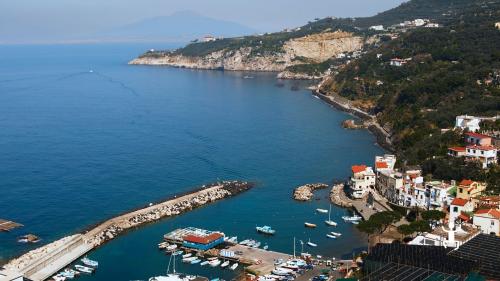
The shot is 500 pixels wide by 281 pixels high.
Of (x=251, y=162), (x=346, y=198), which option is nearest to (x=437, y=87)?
(x=251, y=162)

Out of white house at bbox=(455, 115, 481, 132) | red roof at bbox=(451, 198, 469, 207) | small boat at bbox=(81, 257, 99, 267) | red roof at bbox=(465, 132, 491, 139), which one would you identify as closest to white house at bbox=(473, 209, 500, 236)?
red roof at bbox=(451, 198, 469, 207)

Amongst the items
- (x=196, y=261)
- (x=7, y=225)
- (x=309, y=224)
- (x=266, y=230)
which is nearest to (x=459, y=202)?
(x=309, y=224)

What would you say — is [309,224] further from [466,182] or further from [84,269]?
[84,269]

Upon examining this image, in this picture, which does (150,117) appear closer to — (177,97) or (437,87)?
(177,97)

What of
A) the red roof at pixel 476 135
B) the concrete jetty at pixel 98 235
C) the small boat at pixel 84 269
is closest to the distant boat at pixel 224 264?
the small boat at pixel 84 269

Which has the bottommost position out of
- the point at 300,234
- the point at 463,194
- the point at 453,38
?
the point at 300,234
